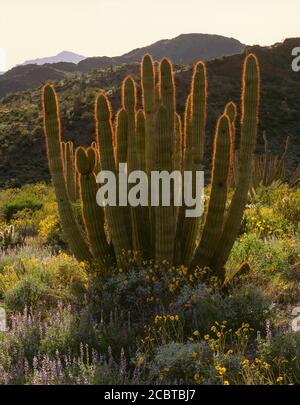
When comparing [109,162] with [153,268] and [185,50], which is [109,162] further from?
[185,50]

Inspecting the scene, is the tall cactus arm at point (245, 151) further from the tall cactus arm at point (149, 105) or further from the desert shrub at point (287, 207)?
the desert shrub at point (287, 207)

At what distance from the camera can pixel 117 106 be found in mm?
35094

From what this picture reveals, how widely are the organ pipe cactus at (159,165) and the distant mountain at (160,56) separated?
81.7m

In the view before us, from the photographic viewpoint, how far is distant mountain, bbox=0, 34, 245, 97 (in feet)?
292

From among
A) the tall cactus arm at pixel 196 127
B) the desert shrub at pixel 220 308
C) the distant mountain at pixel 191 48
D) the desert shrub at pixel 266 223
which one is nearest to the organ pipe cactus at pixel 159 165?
the tall cactus arm at pixel 196 127

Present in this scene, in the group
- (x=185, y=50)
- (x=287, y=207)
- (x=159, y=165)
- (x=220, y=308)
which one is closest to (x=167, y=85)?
(x=159, y=165)

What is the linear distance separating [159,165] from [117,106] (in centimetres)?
2944

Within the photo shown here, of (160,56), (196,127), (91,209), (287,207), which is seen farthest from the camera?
(160,56)

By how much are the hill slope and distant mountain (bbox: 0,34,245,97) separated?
42.7 m

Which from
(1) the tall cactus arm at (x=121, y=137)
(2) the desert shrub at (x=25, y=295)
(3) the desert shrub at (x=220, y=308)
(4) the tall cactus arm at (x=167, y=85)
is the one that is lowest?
(2) the desert shrub at (x=25, y=295)

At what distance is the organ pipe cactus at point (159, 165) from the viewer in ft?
20.9

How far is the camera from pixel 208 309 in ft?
18.1

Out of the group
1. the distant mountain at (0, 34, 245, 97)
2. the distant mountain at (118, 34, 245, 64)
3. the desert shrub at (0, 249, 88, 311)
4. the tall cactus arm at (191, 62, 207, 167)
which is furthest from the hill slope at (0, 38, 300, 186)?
the distant mountain at (118, 34, 245, 64)
